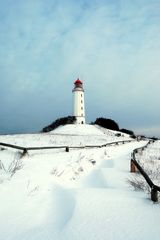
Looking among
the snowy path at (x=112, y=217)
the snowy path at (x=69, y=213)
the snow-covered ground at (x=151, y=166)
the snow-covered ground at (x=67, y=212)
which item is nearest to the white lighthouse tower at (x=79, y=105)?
the snow-covered ground at (x=151, y=166)

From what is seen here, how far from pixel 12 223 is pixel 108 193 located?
2706 millimetres

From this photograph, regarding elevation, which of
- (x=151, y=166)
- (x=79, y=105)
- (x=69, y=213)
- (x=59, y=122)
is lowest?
(x=69, y=213)

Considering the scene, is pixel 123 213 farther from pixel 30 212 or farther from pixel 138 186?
pixel 138 186

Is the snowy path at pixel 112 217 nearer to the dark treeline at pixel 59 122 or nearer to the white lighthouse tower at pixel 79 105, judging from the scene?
the white lighthouse tower at pixel 79 105

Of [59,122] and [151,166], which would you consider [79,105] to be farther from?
[151,166]

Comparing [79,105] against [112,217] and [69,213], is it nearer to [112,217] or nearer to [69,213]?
[69,213]

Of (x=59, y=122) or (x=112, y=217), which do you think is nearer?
(x=112, y=217)

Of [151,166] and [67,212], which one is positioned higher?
[151,166]

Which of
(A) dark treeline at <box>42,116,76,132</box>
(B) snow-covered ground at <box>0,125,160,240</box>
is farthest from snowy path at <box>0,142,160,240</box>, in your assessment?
(A) dark treeline at <box>42,116,76,132</box>

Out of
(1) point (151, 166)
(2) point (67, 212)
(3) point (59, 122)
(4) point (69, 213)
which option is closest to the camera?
(4) point (69, 213)

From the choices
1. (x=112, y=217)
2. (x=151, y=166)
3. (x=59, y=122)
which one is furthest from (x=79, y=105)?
(x=112, y=217)

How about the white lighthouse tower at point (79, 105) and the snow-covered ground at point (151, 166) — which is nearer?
the snow-covered ground at point (151, 166)

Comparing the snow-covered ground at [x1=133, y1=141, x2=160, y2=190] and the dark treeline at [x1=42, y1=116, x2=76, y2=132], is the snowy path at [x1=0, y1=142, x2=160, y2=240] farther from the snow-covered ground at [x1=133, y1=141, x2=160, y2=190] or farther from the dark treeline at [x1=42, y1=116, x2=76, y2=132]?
the dark treeline at [x1=42, y1=116, x2=76, y2=132]

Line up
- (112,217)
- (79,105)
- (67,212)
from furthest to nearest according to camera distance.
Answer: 1. (79,105)
2. (67,212)
3. (112,217)
